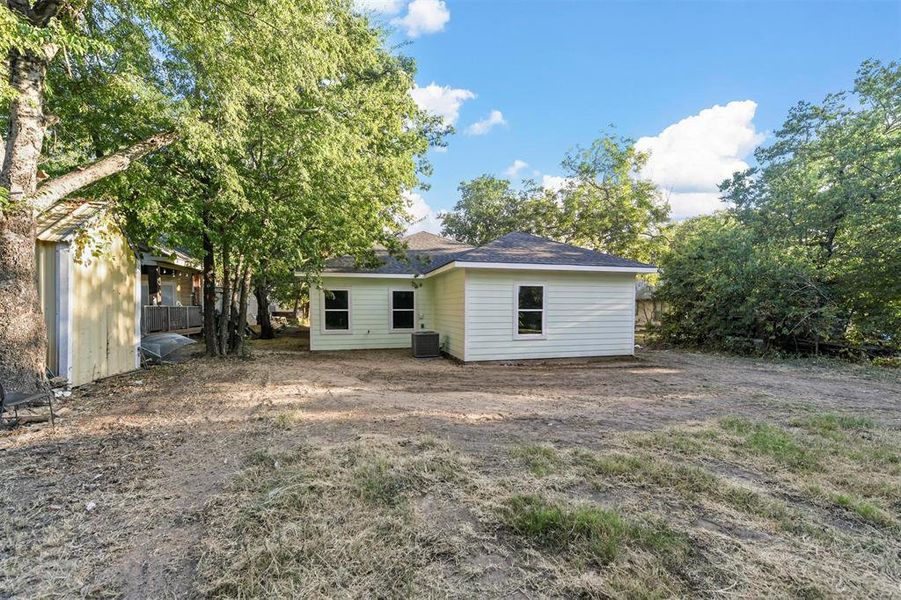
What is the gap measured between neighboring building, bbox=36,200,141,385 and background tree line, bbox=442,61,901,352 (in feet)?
48.4

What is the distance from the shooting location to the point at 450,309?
35.2 feet

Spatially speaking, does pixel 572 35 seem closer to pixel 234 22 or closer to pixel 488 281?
pixel 488 281

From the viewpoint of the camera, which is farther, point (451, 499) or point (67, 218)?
point (67, 218)

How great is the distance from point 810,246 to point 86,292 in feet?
57.6

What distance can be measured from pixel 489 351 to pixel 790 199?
10204 millimetres

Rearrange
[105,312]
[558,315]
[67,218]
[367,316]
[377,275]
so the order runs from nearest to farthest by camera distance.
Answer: [67,218] → [105,312] → [558,315] → [377,275] → [367,316]

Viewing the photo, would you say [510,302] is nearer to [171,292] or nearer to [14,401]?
[14,401]

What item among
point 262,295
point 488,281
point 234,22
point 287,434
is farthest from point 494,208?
point 287,434

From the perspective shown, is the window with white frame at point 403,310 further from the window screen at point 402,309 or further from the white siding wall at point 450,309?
the white siding wall at point 450,309

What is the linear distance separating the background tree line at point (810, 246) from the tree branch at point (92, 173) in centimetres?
1374

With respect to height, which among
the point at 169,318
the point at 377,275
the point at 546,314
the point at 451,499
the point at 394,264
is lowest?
the point at 451,499

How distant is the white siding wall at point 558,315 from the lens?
9.46 m

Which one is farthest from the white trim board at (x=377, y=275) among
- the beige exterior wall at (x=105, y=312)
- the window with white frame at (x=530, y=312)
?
the beige exterior wall at (x=105, y=312)

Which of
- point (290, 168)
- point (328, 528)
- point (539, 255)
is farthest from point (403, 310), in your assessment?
point (328, 528)
